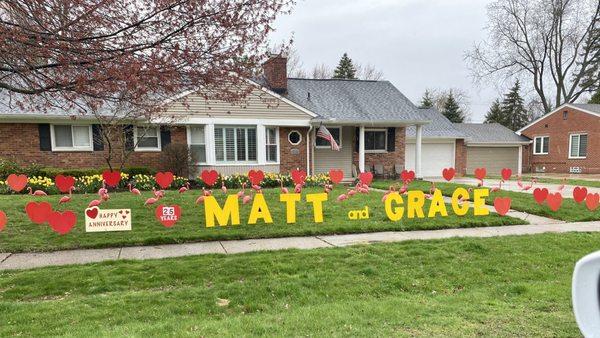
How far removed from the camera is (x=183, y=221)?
8.08 metres

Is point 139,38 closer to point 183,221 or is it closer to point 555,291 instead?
point 183,221

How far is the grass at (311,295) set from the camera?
11.6 feet

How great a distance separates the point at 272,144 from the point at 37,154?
902 cm

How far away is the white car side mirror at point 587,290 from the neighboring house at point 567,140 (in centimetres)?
3024

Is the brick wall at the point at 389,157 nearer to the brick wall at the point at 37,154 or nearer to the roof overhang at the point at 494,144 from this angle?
the brick wall at the point at 37,154

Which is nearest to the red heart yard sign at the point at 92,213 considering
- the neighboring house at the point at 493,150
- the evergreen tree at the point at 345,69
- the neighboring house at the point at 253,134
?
the neighboring house at the point at 253,134

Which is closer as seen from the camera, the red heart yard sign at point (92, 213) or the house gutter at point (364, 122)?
the red heart yard sign at point (92, 213)

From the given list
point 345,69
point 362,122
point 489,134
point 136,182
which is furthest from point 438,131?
point 345,69

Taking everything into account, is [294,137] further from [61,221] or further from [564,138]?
[564,138]

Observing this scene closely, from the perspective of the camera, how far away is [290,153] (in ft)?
56.4

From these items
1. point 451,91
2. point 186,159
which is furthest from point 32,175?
point 451,91

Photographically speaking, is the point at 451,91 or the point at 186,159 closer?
the point at 186,159

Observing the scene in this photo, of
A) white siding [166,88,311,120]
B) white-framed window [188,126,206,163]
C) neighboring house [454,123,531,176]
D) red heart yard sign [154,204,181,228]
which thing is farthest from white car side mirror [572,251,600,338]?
neighboring house [454,123,531,176]

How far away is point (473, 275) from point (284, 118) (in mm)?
12445
